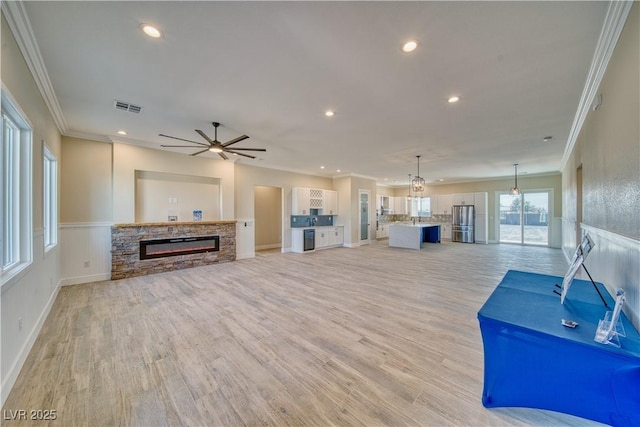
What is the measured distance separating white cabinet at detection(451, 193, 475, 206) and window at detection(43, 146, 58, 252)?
41.8 feet

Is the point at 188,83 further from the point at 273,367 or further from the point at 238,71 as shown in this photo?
the point at 273,367

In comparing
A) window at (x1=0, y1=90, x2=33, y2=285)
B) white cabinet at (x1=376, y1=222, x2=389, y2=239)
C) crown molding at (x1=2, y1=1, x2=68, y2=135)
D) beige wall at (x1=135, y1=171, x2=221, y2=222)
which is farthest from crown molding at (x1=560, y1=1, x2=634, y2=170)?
white cabinet at (x1=376, y1=222, x2=389, y2=239)

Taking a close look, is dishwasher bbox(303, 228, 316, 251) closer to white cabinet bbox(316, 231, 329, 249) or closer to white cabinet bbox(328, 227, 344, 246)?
white cabinet bbox(316, 231, 329, 249)

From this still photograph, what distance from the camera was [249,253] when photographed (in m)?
7.30

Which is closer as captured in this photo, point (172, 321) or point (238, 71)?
point (238, 71)

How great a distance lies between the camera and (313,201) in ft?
29.1

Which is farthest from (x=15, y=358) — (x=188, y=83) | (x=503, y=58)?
(x=503, y=58)

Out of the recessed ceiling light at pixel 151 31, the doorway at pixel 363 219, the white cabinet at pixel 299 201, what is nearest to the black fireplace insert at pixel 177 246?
the white cabinet at pixel 299 201

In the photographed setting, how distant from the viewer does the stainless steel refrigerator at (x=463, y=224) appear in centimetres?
1042

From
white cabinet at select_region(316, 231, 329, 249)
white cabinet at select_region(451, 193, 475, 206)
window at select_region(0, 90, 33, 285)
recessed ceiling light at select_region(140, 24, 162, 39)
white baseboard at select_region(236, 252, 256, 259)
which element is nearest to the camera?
recessed ceiling light at select_region(140, 24, 162, 39)

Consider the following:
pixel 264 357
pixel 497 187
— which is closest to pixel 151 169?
pixel 264 357

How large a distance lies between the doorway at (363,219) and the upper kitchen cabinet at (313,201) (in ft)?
3.49

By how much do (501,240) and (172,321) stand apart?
1197 centimetres

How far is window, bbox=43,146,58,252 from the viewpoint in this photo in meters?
4.00
